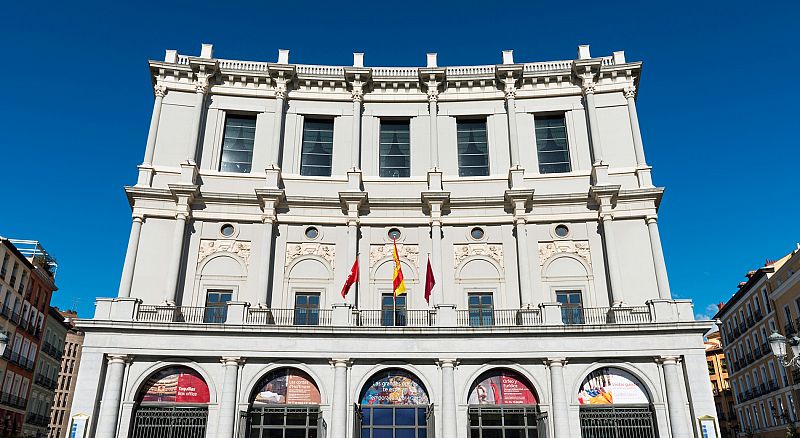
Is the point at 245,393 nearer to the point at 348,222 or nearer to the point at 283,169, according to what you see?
the point at 348,222

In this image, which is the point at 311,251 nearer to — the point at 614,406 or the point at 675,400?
the point at 614,406

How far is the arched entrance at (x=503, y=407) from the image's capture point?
77.0ft

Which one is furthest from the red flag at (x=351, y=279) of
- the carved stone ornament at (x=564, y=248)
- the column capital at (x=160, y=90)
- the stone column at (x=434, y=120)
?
the column capital at (x=160, y=90)

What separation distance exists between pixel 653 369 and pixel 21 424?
140ft

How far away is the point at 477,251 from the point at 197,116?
49.3 ft

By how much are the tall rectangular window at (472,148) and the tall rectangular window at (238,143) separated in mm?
10341

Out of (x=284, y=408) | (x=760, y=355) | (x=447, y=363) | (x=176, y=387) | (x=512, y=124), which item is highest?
(x=512, y=124)

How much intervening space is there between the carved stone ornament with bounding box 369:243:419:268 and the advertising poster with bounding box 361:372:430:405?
19.5 ft

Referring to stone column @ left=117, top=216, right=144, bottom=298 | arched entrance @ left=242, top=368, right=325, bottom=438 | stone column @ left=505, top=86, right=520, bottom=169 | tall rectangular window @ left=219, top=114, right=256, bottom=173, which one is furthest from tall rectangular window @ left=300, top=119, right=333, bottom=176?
arched entrance @ left=242, top=368, right=325, bottom=438

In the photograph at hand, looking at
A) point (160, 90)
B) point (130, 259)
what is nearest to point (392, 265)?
point (130, 259)

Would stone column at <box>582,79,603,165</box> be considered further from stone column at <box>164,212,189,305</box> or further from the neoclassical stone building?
stone column at <box>164,212,189,305</box>

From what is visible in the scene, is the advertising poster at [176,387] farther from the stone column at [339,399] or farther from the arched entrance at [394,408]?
the arched entrance at [394,408]

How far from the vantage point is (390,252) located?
28.9 meters

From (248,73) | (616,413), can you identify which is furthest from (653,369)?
(248,73)
